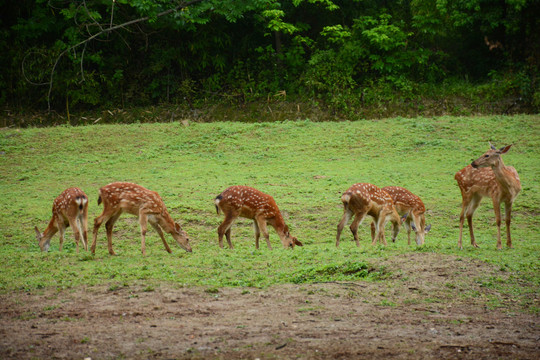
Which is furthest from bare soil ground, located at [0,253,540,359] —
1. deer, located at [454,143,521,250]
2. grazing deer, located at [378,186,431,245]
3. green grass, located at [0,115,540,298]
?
grazing deer, located at [378,186,431,245]

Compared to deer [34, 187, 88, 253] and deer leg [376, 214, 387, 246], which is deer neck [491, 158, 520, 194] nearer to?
deer leg [376, 214, 387, 246]

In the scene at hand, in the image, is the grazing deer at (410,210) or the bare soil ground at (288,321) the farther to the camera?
the grazing deer at (410,210)

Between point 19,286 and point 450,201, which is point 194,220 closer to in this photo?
point 19,286

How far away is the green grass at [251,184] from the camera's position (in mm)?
7402

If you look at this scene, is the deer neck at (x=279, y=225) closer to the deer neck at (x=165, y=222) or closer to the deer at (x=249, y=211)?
the deer at (x=249, y=211)

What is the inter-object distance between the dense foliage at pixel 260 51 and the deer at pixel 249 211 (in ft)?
43.8

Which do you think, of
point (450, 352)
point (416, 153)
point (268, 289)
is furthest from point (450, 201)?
point (450, 352)

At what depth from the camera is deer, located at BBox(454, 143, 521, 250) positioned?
341 inches

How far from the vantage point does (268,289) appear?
6.53 metres

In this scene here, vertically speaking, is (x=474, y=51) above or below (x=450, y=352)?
above

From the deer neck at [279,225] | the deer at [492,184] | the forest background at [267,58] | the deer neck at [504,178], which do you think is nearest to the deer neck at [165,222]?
the deer neck at [279,225]

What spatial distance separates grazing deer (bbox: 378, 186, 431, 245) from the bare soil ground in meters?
3.17

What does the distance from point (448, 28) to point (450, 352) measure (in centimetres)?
2093

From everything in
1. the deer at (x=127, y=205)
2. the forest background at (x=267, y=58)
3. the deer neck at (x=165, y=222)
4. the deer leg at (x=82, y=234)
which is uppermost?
the forest background at (x=267, y=58)
